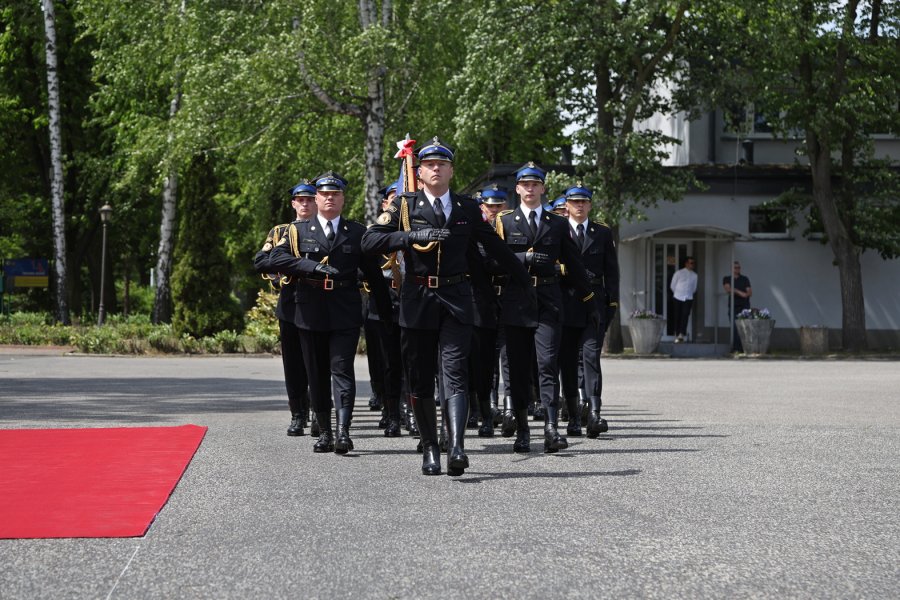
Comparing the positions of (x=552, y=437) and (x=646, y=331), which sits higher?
(x=646, y=331)

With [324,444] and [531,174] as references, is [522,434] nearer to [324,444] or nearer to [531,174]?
[324,444]

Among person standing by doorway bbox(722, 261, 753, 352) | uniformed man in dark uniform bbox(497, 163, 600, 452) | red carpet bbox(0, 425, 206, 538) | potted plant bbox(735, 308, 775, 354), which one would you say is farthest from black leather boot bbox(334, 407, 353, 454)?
person standing by doorway bbox(722, 261, 753, 352)

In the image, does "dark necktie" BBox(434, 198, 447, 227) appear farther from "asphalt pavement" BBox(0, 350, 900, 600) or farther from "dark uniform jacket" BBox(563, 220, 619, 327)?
"dark uniform jacket" BBox(563, 220, 619, 327)

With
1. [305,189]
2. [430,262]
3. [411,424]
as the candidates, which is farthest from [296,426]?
[430,262]

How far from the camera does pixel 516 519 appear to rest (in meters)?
7.00

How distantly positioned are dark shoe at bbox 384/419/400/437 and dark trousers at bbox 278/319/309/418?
27.8 inches

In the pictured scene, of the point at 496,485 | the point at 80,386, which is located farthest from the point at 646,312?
the point at 496,485

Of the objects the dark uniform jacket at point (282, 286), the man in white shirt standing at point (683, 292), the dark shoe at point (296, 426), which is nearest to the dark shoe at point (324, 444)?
the dark uniform jacket at point (282, 286)

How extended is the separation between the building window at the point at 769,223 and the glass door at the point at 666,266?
2.08 m

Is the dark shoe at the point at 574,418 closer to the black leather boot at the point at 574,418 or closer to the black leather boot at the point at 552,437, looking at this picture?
the black leather boot at the point at 574,418

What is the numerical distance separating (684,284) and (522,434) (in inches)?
812

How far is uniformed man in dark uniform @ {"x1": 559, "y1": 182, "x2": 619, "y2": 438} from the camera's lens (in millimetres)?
11312

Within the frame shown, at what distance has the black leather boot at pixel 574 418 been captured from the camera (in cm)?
1153

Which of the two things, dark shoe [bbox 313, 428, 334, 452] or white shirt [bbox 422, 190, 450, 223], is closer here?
white shirt [bbox 422, 190, 450, 223]
